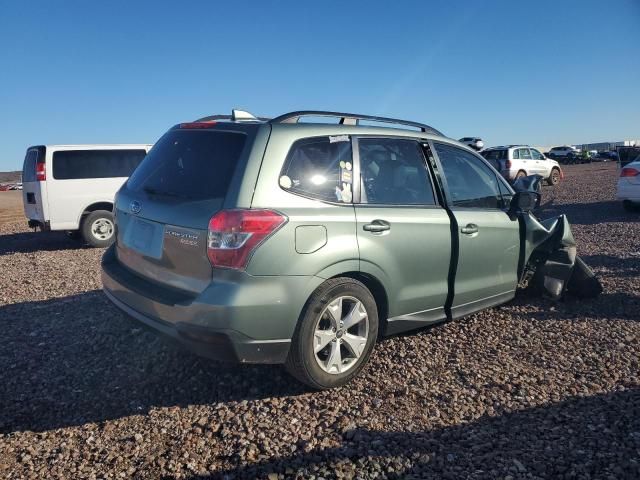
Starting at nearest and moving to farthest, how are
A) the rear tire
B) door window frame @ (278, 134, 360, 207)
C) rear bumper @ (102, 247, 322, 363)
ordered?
rear bumper @ (102, 247, 322, 363), door window frame @ (278, 134, 360, 207), the rear tire

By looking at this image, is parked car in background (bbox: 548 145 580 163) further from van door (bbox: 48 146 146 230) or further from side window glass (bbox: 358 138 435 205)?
side window glass (bbox: 358 138 435 205)

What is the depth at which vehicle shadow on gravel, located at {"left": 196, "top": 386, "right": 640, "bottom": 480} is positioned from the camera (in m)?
2.57

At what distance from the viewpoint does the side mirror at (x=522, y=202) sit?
4.54m

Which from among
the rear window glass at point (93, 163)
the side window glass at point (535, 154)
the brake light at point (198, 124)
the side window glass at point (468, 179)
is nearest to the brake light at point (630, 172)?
the side window glass at point (468, 179)

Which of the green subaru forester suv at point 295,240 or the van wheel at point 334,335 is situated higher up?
the green subaru forester suv at point 295,240

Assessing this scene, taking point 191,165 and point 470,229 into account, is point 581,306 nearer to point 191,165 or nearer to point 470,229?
point 470,229

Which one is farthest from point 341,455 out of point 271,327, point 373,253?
point 373,253

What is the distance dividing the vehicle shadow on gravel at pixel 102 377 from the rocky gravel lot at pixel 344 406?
0.04 feet

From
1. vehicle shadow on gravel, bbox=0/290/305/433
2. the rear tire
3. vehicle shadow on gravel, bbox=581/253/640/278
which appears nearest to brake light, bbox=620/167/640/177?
vehicle shadow on gravel, bbox=581/253/640/278

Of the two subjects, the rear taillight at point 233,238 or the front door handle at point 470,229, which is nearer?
the rear taillight at point 233,238

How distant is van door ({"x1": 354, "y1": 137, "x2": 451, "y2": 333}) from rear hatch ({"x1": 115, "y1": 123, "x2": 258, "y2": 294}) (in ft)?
3.02

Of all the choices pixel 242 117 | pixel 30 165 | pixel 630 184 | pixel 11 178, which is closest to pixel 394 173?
pixel 242 117

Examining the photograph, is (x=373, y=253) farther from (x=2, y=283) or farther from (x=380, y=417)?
(x=2, y=283)

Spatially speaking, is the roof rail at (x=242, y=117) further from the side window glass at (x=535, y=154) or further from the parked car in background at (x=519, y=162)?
the side window glass at (x=535, y=154)
